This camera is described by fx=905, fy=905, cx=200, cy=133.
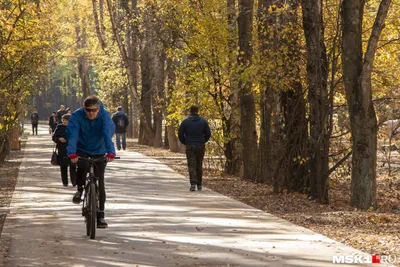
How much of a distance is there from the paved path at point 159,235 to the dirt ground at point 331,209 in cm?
44

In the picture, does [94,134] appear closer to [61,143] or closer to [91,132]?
[91,132]

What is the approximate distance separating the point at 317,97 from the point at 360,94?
41.3 inches

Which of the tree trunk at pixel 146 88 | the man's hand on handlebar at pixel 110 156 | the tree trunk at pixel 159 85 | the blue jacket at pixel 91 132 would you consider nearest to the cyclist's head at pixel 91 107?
the blue jacket at pixel 91 132

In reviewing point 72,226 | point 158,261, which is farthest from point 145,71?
point 158,261

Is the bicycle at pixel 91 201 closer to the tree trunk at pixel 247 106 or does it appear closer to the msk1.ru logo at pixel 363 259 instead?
the msk1.ru logo at pixel 363 259

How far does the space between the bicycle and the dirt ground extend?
2348 mm

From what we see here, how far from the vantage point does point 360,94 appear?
636 inches

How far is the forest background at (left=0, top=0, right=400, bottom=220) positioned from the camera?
648 inches

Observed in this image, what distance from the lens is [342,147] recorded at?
63.4ft

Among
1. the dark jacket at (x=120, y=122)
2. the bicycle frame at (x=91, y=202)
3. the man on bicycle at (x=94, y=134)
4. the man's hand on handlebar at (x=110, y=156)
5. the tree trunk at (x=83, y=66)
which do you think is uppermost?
the tree trunk at (x=83, y=66)

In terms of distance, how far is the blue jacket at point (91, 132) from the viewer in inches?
452

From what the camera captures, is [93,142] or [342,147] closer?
[93,142]

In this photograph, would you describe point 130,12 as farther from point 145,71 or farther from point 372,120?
point 372,120

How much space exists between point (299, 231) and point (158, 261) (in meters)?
2.86
